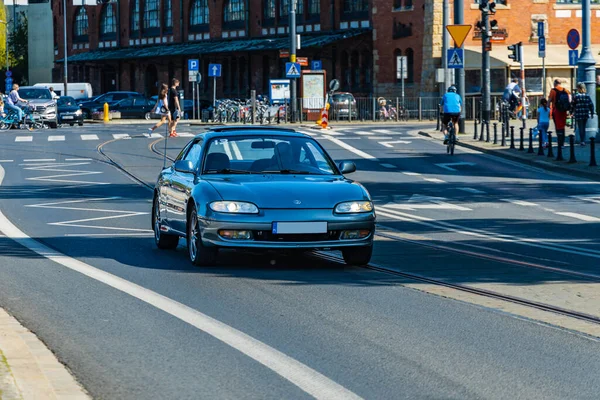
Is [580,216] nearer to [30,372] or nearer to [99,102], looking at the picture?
[30,372]

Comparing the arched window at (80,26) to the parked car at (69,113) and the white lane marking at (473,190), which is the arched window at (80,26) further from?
the white lane marking at (473,190)

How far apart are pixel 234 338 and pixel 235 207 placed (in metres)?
3.77

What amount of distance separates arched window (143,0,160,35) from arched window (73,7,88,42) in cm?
885

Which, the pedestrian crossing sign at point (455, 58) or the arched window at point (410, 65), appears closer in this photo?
the pedestrian crossing sign at point (455, 58)

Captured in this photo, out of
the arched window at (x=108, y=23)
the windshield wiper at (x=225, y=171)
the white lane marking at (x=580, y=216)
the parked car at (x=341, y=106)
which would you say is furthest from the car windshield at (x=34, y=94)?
the arched window at (x=108, y=23)

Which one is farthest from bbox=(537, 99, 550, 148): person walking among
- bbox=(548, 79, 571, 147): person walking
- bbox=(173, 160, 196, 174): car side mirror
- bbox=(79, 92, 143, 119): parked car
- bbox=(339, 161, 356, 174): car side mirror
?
bbox=(79, 92, 143, 119): parked car

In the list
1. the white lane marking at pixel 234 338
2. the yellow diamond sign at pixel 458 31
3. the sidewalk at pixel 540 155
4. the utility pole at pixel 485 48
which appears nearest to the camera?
the white lane marking at pixel 234 338

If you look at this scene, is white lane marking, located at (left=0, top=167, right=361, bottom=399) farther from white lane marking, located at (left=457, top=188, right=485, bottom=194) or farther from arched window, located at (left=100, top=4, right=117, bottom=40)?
arched window, located at (left=100, top=4, right=117, bottom=40)

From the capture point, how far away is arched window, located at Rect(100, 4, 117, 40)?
9425cm

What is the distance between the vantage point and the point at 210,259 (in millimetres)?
12680

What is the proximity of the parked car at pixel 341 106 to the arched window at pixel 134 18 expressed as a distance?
34.6m

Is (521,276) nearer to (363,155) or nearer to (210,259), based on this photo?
(210,259)

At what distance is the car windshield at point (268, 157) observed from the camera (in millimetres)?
13352

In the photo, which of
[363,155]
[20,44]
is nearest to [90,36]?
[20,44]
